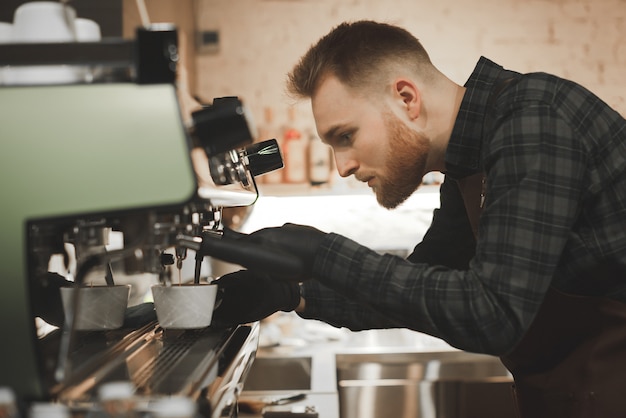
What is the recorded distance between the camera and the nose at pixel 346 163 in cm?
141

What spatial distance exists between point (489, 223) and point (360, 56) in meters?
0.49

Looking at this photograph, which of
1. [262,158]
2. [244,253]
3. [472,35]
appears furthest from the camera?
[472,35]

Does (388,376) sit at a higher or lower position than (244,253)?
lower

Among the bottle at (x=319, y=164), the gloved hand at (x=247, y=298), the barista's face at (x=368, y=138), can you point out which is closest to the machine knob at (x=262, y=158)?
the barista's face at (x=368, y=138)

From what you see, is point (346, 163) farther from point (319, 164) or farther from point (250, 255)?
point (319, 164)

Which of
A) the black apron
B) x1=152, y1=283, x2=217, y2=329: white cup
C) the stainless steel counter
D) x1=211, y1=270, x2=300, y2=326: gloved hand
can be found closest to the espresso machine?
x1=152, y1=283, x2=217, y2=329: white cup

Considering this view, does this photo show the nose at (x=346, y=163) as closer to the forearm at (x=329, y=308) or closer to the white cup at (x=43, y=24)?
the forearm at (x=329, y=308)

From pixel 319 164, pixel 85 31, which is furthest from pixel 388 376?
pixel 85 31

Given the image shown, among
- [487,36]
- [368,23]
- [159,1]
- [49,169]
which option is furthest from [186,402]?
[487,36]

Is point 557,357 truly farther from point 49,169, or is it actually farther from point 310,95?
point 49,169

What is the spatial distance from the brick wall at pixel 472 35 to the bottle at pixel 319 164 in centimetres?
34

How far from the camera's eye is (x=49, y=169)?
82 cm

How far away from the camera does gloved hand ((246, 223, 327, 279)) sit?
1.08m

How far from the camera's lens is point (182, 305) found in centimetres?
119
